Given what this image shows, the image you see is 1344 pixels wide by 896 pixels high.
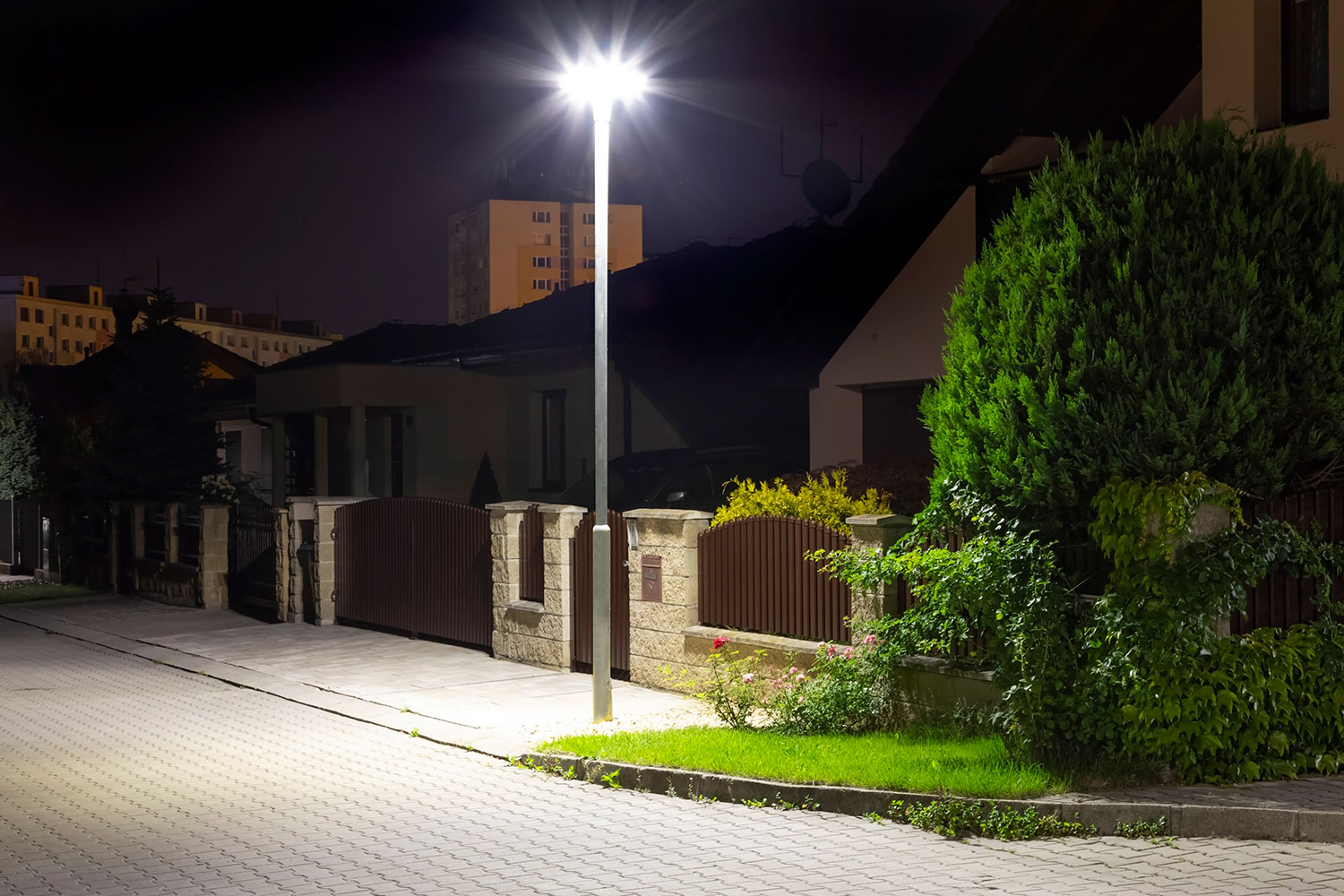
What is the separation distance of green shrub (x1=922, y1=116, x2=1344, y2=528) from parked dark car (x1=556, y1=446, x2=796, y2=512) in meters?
10.8

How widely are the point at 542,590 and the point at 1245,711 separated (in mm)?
8493

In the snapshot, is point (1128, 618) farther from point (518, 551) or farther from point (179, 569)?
point (179, 569)

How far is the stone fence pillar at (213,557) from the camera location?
23078 millimetres

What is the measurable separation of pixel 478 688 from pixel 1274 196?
8310 millimetres

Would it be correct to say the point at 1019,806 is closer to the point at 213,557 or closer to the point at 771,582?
the point at 771,582

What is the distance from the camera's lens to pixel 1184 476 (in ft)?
28.4

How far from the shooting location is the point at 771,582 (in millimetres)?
12578

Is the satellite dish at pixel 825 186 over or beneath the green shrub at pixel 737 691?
over

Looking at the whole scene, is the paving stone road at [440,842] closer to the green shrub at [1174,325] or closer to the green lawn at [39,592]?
the green shrub at [1174,325]

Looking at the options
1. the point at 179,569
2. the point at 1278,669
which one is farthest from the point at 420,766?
the point at 179,569

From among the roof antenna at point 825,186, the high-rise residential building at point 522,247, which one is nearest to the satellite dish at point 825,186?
the roof antenna at point 825,186

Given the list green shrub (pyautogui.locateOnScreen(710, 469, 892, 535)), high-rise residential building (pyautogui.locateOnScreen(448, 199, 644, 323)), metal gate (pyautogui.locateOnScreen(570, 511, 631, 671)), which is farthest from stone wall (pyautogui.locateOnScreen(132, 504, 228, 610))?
high-rise residential building (pyautogui.locateOnScreen(448, 199, 644, 323))

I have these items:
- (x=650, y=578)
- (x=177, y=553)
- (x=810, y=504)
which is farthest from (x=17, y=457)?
(x=810, y=504)

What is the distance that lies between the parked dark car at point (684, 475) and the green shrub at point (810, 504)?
5945 mm
